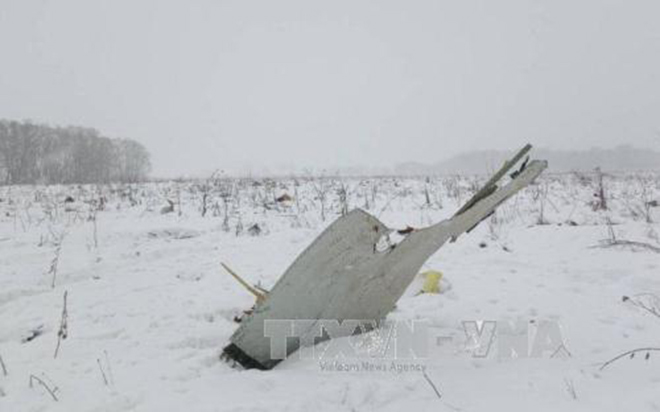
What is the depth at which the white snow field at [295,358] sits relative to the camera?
1.65m

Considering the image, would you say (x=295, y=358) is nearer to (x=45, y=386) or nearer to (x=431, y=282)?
(x=45, y=386)

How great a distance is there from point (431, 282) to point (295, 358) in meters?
1.35

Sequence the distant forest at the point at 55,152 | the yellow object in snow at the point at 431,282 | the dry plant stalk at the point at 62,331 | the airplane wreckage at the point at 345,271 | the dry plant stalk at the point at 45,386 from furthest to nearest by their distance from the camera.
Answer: the distant forest at the point at 55,152
the yellow object in snow at the point at 431,282
the dry plant stalk at the point at 62,331
the airplane wreckage at the point at 345,271
the dry plant stalk at the point at 45,386

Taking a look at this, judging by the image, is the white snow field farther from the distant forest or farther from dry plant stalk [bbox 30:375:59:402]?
the distant forest

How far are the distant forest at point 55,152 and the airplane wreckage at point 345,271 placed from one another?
103ft

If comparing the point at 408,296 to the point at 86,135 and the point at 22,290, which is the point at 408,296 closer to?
the point at 22,290

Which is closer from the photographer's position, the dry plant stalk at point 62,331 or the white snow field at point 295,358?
the white snow field at point 295,358

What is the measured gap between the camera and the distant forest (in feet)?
113

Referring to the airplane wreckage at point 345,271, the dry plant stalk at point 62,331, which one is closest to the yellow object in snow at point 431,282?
the airplane wreckage at point 345,271

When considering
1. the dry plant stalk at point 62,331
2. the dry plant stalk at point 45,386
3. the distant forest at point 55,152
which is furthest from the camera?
the distant forest at point 55,152

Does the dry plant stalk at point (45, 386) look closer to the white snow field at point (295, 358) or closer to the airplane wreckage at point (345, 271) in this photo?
the white snow field at point (295, 358)

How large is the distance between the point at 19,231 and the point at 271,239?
3.25 metres

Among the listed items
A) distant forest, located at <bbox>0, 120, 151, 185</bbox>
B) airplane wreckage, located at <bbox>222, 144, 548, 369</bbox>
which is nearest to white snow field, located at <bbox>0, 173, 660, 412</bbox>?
airplane wreckage, located at <bbox>222, 144, 548, 369</bbox>

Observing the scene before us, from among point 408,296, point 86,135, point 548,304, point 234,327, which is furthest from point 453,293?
point 86,135
